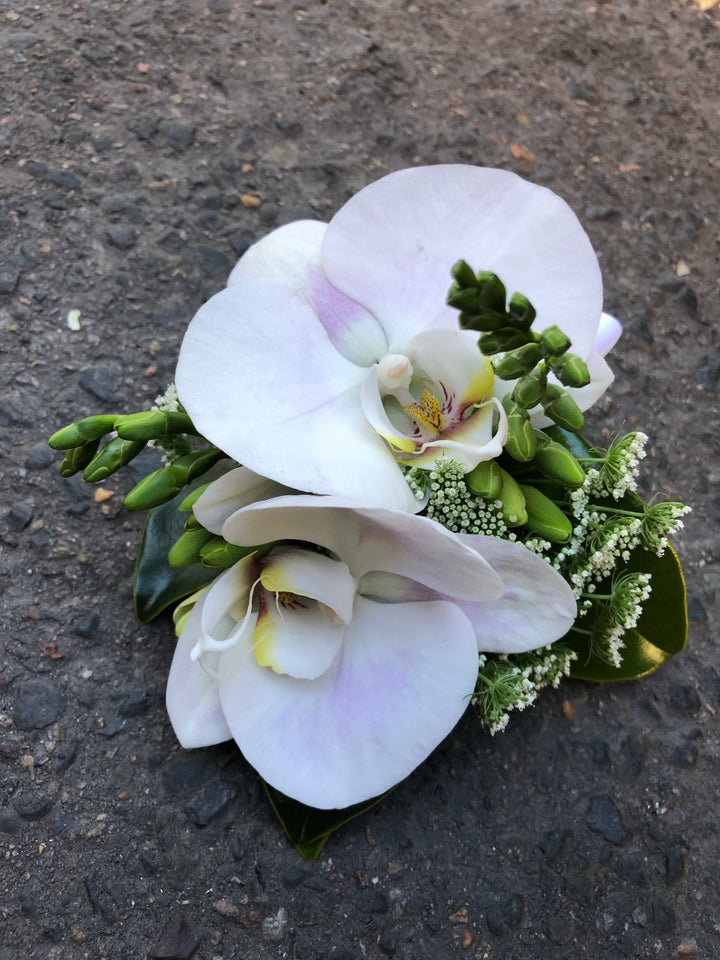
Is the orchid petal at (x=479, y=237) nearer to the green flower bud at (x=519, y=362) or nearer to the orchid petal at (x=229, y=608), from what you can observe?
the green flower bud at (x=519, y=362)

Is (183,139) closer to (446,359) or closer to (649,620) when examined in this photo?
(446,359)

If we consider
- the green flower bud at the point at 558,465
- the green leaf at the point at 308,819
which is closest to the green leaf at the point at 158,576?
the green leaf at the point at 308,819

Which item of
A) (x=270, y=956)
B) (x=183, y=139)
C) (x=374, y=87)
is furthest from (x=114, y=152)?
(x=270, y=956)

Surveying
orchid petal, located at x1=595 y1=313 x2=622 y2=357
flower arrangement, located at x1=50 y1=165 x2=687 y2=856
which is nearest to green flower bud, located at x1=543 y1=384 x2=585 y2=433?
flower arrangement, located at x1=50 y1=165 x2=687 y2=856

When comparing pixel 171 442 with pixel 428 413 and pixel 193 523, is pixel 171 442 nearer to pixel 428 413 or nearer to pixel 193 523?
pixel 193 523

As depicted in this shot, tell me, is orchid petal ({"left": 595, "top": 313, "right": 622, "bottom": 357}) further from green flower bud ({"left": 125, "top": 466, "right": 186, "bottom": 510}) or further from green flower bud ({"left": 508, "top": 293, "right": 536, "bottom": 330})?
green flower bud ({"left": 125, "top": 466, "right": 186, "bottom": 510})
